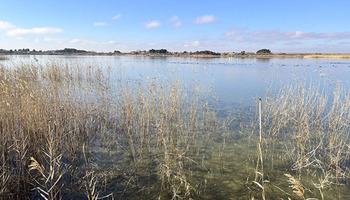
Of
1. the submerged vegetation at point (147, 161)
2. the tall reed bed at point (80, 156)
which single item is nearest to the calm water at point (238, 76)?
the submerged vegetation at point (147, 161)

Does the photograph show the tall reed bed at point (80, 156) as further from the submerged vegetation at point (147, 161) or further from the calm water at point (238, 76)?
the calm water at point (238, 76)

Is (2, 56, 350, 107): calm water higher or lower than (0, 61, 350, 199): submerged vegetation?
higher

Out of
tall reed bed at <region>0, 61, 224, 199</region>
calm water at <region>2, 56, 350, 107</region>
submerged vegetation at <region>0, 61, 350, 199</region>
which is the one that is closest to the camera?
tall reed bed at <region>0, 61, 224, 199</region>

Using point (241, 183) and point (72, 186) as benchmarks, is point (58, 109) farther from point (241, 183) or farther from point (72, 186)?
point (241, 183)

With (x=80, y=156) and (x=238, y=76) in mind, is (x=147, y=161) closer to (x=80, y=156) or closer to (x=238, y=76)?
(x=80, y=156)

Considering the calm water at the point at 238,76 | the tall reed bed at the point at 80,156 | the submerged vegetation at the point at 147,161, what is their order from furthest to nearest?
the calm water at the point at 238,76 < the submerged vegetation at the point at 147,161 < the tall reed bed at the point at 80,156

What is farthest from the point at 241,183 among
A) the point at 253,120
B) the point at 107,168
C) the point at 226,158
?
the point at 253,120

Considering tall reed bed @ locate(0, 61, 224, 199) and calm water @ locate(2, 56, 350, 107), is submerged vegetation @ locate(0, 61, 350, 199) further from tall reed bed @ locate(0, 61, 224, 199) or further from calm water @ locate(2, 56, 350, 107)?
calm water @ locate(2, 56, 350, 107)

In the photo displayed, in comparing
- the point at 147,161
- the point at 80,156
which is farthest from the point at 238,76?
the point at 80,156

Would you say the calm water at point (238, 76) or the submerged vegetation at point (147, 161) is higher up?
the calm water at point (238, 76)

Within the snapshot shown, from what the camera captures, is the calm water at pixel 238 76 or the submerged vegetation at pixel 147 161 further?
the calm water at pixel 238 76

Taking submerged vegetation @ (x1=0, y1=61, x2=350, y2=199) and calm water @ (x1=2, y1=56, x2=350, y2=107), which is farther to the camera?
calm water @ (x1=2, y1=56, x2=350, y2=107)

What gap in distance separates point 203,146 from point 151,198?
2268mm

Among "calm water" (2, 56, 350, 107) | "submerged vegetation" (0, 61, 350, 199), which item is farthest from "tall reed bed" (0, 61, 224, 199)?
"calm water" (2, 56, 350, 107)
